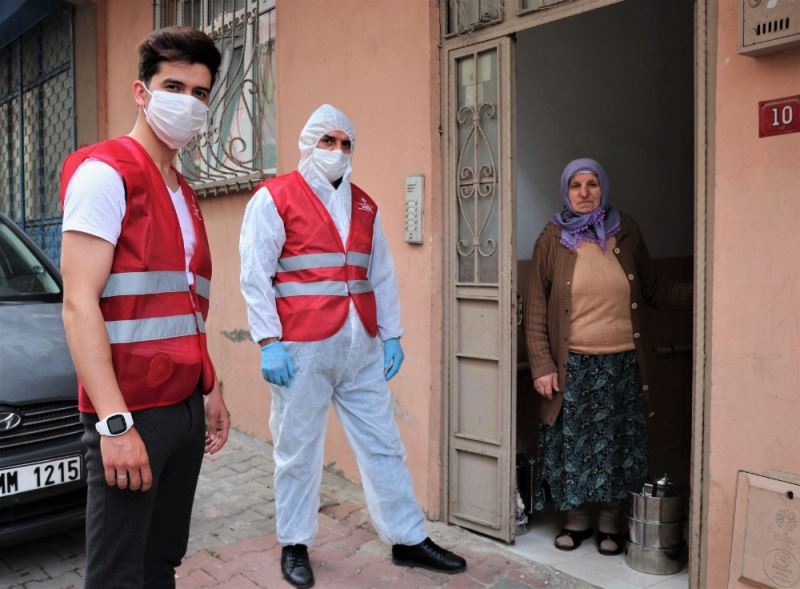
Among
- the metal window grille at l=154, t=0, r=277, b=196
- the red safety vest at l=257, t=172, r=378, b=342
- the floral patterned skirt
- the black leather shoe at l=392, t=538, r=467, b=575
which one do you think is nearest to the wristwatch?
the red safety vest at l=257, t=172, r=378, b=342

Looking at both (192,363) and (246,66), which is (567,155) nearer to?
(246,66)

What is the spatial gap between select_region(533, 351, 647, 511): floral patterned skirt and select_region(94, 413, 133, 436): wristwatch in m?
2.40

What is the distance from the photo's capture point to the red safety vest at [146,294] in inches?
80.0

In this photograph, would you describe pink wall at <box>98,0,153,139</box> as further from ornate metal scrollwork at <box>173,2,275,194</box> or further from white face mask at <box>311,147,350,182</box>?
white face mask at <box>311,147,350,182</box>

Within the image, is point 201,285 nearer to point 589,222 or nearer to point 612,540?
point 589,222

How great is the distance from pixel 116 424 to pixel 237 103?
4.78 m

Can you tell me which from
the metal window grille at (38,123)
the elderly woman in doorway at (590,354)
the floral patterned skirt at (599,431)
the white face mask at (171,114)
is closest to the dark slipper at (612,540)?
the elderly woman in doorway at (590,354)

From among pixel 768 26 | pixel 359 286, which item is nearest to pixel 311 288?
pixel 359 286

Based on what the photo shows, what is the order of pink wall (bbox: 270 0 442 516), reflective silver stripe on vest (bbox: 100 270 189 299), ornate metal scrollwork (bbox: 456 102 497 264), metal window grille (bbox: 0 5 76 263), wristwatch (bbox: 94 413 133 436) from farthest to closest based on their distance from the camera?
1. metal window grille (bbox: 0 5 76 263)
2. pink wall (bbox: 270 0 442 516)
3. ornate metal scrollwork (bbox: 456 102 497 264)
4. reflective silver stripe on vest (bbox: 100 270 189 299)
5. wristwatch (bbox: 94 413 133 436)

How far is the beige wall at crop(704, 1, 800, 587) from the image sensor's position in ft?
9.10

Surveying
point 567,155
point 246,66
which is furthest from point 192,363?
point 246,66

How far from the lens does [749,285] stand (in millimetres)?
2887

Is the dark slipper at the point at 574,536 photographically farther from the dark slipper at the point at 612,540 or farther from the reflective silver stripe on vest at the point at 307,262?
the reflective silver stripe on vest at the point at 307,262

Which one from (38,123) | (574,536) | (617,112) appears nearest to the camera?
(574,536)
